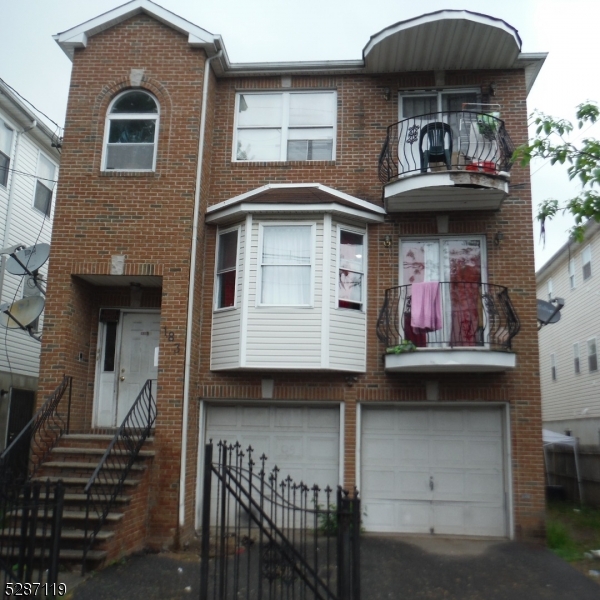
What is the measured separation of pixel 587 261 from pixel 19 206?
16178mm

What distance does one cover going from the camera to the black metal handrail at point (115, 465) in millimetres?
8211

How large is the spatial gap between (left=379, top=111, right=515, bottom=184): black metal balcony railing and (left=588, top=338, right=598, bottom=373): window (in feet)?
30.8

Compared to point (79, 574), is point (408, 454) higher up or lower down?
higher up

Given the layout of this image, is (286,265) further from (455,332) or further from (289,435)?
(455,332)

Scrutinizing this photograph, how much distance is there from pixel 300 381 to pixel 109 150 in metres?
5.40

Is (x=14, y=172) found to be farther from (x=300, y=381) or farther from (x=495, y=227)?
(x=495, y=227)

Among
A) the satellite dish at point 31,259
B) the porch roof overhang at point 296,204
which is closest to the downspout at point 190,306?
the porch roof overhang at point 296,204

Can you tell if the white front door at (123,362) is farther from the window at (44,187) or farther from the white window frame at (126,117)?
the window at (44,187)

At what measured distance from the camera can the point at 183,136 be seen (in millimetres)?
11336

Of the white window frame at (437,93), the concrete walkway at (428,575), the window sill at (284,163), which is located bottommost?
the concrete walkway at (428,575)

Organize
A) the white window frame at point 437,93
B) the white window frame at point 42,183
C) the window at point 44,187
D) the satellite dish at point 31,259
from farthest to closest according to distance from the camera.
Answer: the window at point 44,187
the white window frame at point 42,183
the white window frame at point 437,93
the satellite dish at point 31,259

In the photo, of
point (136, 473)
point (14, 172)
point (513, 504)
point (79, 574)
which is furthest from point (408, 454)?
point (14, 172)

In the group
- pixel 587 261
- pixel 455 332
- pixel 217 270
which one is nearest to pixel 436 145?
pixel 455 332

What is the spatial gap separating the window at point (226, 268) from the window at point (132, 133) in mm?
1824
